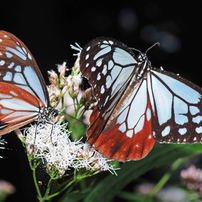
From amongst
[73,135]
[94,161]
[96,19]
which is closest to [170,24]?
[96,19]

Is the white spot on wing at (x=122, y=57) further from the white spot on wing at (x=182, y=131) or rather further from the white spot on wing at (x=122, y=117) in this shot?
the white spot on wing at (x=182, y=131)

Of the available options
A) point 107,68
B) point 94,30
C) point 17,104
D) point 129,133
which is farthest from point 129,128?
point 94,30

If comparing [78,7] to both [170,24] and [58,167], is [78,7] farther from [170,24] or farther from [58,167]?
[58,167]

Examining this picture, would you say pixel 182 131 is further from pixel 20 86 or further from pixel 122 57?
pixel 20 86

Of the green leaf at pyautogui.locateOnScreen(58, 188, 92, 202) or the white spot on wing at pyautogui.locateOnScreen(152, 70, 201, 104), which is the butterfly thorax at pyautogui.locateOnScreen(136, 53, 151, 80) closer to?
the white spot on wing at pyautogui.locateOnScreen(152, 70, 201, 104)

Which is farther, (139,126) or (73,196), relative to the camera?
(139,126)
